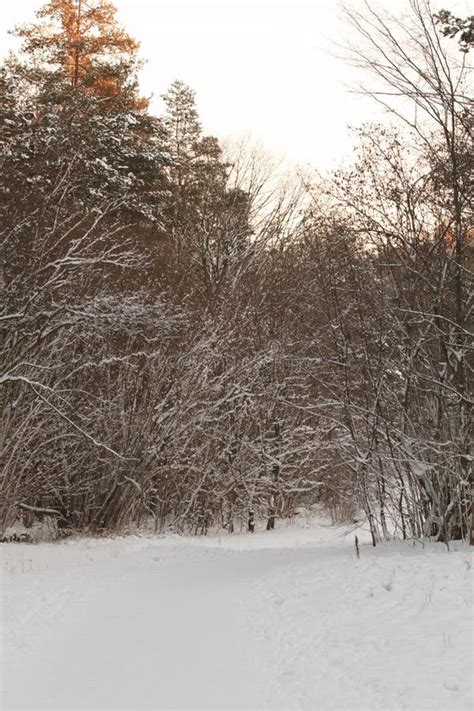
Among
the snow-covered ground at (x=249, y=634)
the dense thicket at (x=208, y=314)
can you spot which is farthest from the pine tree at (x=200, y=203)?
the snow-covered ground at (x=249, y=634)

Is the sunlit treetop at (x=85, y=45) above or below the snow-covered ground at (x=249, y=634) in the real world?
above

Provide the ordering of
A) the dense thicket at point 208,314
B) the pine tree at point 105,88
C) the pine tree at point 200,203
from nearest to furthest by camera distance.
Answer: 1. the dense thicket at point 208,314
2. the pine tree at point 105,88
3. the pine tree at point 200,203

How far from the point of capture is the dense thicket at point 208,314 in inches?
364

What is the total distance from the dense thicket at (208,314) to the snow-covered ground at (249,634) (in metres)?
2.03

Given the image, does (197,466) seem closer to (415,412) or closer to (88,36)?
(415,412)

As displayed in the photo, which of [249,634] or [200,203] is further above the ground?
[200,203]

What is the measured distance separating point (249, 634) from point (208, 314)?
38.8 feet

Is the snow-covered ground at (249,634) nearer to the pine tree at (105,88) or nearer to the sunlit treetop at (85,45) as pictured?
the pine tree at (105,88)

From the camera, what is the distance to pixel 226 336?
17.4 m

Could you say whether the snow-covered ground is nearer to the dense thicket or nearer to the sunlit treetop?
the dense thicket

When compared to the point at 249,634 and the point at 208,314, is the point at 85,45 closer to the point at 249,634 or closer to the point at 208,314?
the point at 208,314

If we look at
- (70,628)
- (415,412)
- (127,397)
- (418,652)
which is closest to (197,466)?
(127,397)

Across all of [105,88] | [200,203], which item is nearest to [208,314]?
[200,203]

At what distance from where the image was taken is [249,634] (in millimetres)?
6250
